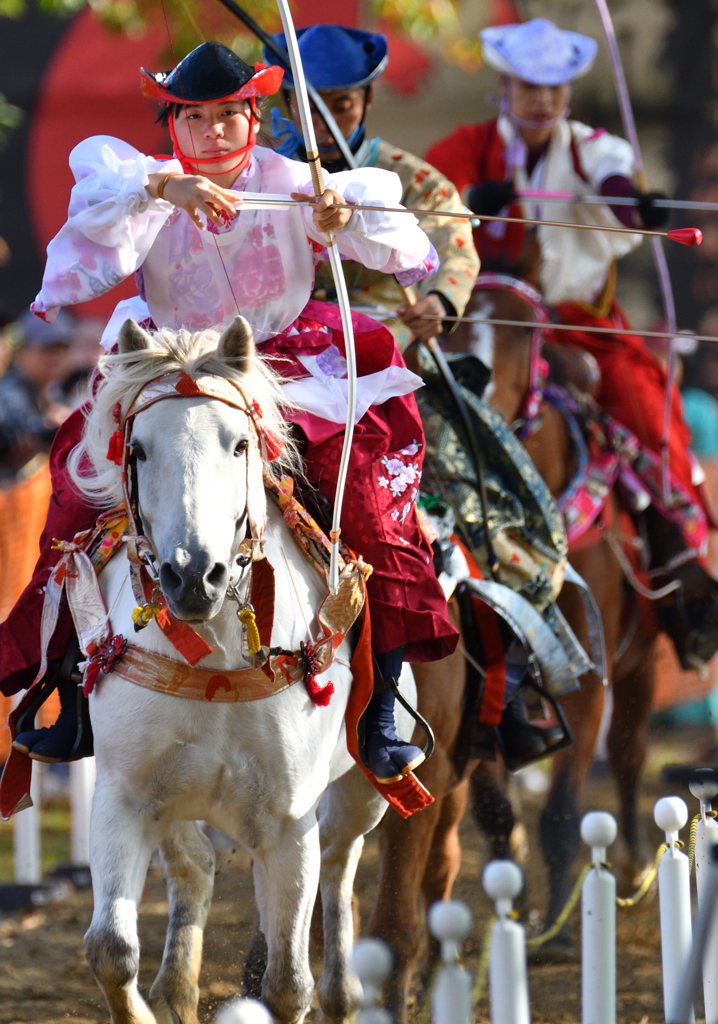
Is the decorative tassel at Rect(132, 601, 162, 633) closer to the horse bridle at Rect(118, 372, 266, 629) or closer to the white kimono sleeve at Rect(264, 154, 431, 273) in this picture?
the horse bridle at Rect(118, 372, 266, 629)

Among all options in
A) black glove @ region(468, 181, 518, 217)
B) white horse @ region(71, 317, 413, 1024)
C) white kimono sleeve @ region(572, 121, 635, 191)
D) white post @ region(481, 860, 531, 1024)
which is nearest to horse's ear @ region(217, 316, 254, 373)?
white horse @ region(71, 317, 413, 1024)

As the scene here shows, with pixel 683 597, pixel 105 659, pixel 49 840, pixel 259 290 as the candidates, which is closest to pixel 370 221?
pixel 259 290

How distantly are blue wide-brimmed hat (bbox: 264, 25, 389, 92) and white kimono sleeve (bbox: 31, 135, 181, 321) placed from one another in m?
1.52

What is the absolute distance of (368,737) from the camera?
3.67m

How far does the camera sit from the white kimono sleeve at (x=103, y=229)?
10.7 ft

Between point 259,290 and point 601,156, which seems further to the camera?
point 601,156

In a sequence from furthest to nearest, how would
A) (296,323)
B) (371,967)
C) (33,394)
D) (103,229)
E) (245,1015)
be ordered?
(33,394) < (296,323) < (103,229) < (245,1015) < (371,967)

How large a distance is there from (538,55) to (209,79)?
11.6 feet

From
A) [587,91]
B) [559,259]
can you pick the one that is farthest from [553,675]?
[587,91]

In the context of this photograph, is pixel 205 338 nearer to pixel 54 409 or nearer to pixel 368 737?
pixel 368 737

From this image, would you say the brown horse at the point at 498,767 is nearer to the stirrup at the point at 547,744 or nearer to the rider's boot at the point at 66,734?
the stirrup at the point at 547,744

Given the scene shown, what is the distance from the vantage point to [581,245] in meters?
6.69

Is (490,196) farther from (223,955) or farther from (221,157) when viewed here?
(223,955)

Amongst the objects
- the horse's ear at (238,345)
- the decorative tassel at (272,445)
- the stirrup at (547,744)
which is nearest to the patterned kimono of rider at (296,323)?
the decorative tassel at (272,445)
